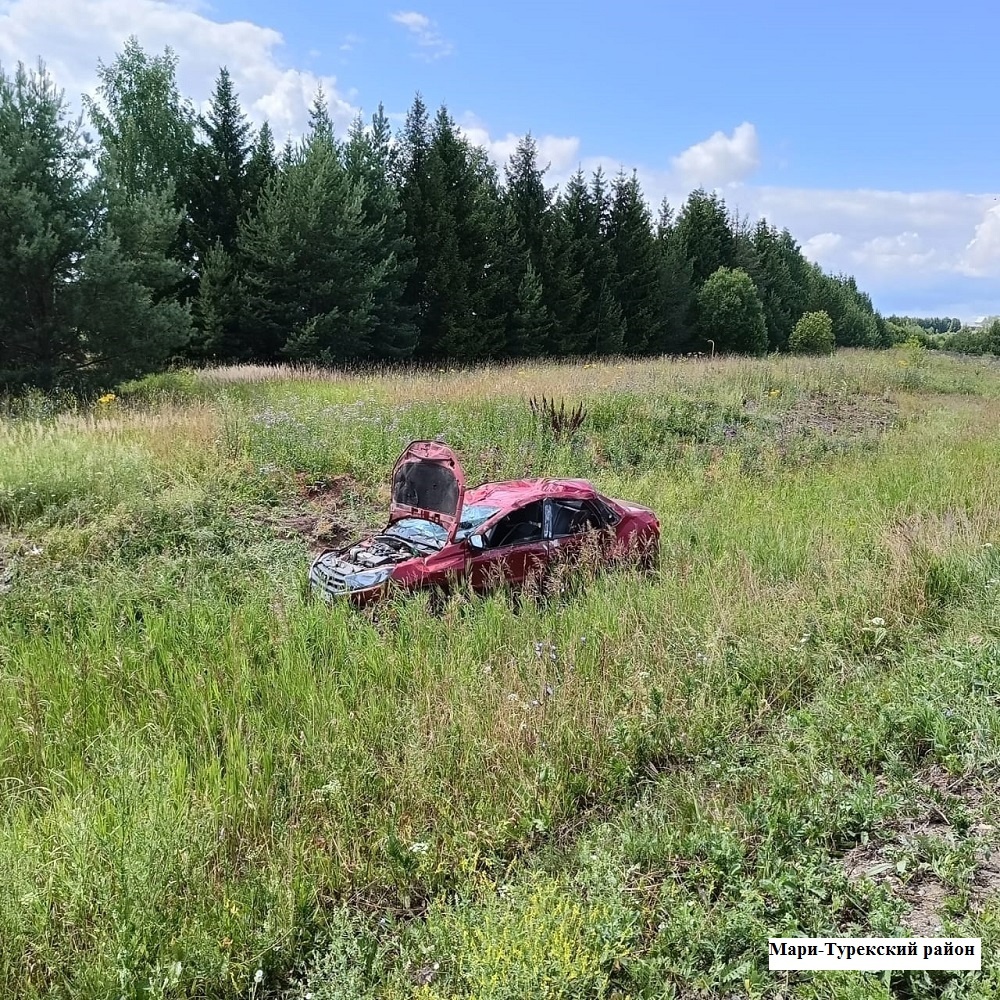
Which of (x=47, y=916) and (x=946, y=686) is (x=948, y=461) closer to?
(x=946, y=686)

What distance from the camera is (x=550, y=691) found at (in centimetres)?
467

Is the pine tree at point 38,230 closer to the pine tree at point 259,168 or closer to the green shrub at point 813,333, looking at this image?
the pine tree at point 259,168

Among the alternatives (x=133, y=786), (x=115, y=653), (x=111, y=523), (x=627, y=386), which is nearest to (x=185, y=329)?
(x=111, y=523)

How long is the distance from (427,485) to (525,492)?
1.04m

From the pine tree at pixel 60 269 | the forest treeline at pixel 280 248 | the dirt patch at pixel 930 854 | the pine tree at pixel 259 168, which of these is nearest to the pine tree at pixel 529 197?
the forest treeline at pixel 280 248

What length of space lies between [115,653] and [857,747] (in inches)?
208

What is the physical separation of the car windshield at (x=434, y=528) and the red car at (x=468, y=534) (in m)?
0.01

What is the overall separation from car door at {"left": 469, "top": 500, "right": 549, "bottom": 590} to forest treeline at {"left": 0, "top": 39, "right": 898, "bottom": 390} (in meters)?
12.0

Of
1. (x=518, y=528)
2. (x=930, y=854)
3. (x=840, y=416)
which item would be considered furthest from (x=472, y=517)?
(x=840, y=416)

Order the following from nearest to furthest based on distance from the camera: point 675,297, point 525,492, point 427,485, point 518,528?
point 518,528, point 525,492, point 427,485, point 675,297

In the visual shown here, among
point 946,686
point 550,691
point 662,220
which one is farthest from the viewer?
point 662,220

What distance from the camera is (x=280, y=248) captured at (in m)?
22.4

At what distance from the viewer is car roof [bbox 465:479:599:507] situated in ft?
22.7

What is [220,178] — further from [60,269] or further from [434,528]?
[434,528]
